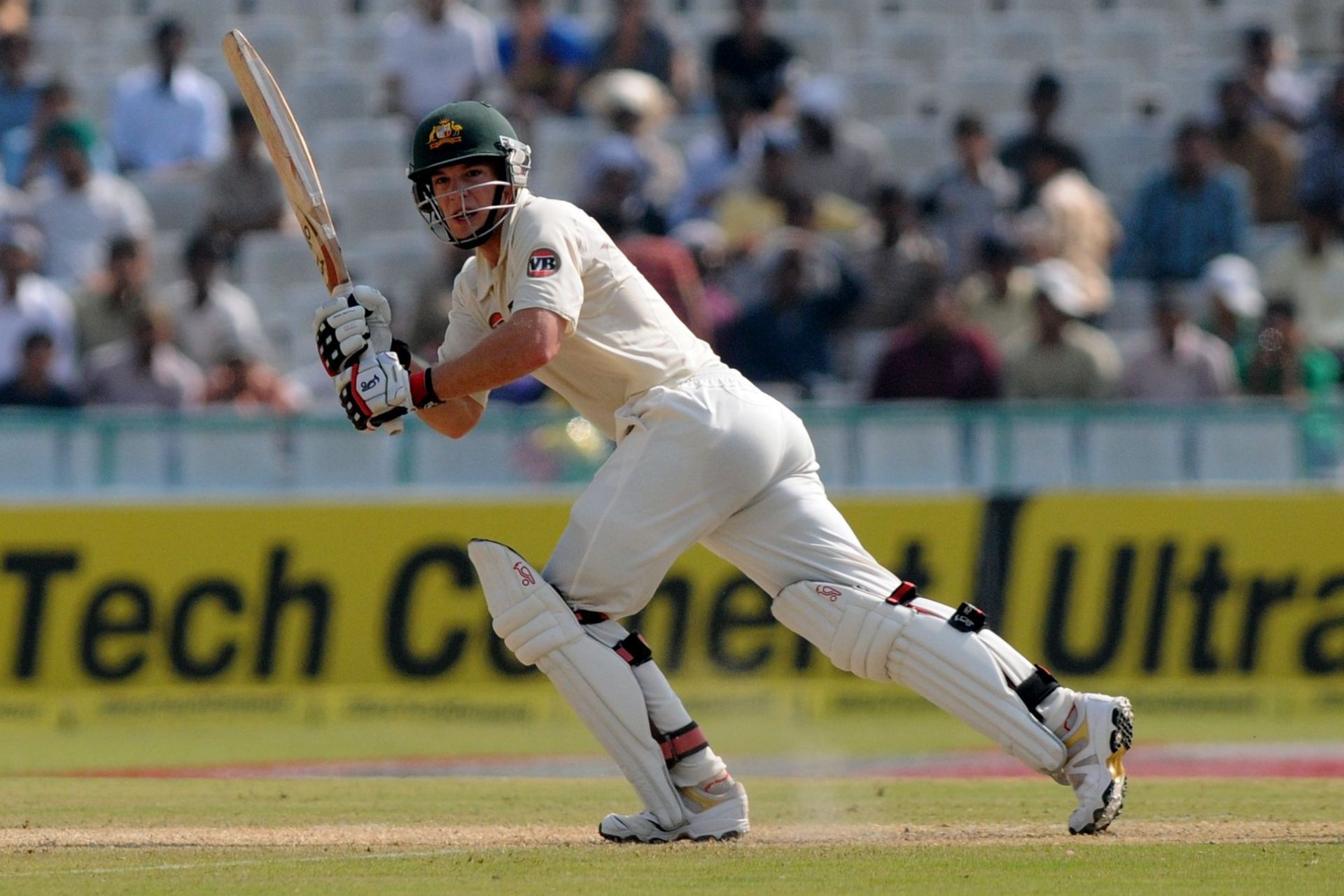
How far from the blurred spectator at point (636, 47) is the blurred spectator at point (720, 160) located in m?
0.75

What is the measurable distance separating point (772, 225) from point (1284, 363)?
3.03 meters

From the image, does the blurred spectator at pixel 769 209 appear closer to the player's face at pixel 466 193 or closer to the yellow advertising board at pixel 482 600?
the yellow advertising board at pixel 482 600

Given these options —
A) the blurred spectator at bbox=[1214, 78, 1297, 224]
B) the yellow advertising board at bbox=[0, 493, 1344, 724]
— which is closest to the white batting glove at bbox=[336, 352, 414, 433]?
the yellow advertising board at bbox=[0, 493, 1344, 724]

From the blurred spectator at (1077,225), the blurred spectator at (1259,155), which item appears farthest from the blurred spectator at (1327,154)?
the blurred spectator at (1077,225)

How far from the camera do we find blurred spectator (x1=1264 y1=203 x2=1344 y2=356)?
12000 millimetres

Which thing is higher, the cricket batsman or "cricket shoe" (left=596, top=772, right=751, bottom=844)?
the cricket batsman

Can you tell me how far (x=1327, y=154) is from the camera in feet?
42.1

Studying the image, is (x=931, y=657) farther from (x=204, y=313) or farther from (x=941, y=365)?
(x=204, y=313)

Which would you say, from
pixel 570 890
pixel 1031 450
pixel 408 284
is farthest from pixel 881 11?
pixel 570 890

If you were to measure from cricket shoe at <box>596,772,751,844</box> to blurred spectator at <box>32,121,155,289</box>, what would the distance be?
7.80m

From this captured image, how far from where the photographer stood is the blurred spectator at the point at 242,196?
12.9 m

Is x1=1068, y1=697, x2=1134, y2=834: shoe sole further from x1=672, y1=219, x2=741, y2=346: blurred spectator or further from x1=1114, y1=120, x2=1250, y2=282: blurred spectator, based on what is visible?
x1=1114, y1=120, x2=1250, y2=282: blurred spectator

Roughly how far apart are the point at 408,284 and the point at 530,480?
9.10 ft

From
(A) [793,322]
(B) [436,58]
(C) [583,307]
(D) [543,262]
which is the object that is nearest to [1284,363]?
(A) [793,322]
